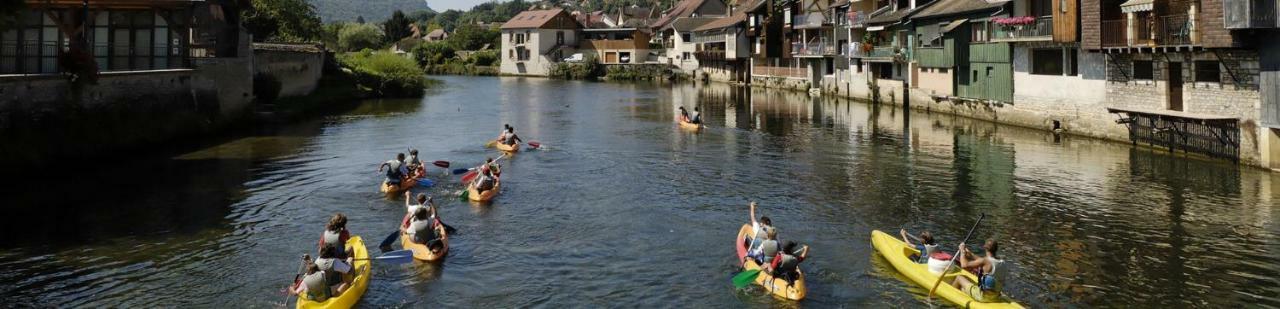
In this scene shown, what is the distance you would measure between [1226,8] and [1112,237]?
12.1 metres

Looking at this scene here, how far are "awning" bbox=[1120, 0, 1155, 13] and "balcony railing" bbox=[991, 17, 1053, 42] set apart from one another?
723 cm

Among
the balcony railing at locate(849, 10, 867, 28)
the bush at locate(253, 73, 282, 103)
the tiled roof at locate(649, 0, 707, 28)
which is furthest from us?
the tiled roof at locate(649, 0, 707, 28)

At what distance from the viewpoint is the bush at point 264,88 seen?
176 feet

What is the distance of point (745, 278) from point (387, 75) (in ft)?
213

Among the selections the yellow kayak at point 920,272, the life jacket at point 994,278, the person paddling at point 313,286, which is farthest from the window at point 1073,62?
the person paddling at point 313,286

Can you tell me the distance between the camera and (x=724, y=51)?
3957 inches

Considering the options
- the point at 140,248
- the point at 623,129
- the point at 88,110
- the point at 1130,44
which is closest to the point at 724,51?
the point at 623,129

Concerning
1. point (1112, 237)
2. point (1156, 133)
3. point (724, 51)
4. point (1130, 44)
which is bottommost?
point (1112, 237)

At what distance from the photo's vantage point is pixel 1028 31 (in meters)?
43.4

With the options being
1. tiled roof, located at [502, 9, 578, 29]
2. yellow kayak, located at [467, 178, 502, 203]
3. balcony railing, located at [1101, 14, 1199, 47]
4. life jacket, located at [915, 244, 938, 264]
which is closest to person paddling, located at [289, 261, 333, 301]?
yellow kayak, located at [467, 178, 502, 203]

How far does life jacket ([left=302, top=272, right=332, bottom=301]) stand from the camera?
636 inches

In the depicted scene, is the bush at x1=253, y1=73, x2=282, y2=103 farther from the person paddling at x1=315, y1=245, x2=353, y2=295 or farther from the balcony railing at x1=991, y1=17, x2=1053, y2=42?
the person paddling at x1=315, y1=245, x2=353, y2=295

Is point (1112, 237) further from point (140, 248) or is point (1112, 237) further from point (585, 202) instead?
point (140, 248)

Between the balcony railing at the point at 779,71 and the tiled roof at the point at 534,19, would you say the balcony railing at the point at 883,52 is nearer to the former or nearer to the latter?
the balcony railing at the point at 779,71
